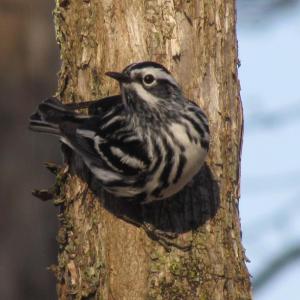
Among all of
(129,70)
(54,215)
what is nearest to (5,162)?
(54,215)

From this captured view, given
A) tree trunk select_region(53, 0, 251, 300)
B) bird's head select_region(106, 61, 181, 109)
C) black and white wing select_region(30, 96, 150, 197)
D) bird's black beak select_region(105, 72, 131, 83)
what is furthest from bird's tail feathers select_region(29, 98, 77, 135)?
bird's black beak select_region(105, 72, 131, 83)

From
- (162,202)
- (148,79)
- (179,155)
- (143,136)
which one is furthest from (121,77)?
(162,202)

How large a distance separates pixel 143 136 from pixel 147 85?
28cm

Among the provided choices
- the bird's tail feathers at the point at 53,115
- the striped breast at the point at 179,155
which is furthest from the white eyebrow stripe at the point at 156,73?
the bird's tail feathers at the point at 53,115

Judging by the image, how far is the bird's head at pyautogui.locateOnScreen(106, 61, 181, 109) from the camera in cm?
599

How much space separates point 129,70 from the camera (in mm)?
5992

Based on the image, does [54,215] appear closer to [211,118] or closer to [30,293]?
[30,293]

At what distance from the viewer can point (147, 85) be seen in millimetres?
6105

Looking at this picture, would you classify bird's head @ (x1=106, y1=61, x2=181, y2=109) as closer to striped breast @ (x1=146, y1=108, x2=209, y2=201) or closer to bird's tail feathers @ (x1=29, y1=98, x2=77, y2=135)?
striped breast @ (x1=146, y1=108, x2=209, y2=201)

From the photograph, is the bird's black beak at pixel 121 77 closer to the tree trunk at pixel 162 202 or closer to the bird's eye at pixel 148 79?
the bird's eye at pixel 148 79

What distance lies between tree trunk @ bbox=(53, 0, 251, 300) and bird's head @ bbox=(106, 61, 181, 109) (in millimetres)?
302

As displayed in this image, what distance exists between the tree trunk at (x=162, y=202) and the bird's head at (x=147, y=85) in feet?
0.99

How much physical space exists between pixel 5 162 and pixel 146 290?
7.27ft

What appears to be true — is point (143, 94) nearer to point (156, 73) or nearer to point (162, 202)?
point (156, 73)
